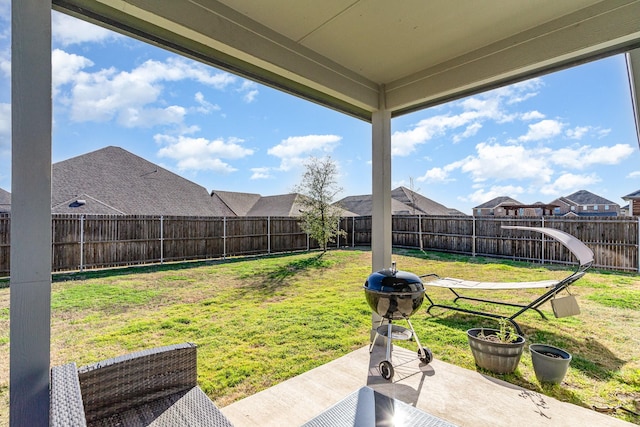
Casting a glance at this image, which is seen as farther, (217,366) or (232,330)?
(232,330)

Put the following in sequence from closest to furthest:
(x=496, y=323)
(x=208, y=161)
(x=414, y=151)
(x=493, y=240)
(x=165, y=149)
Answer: (x=496, y=323) < (x=493, y=240) < (x=414, y=151) < (x=165, y=149) < (x=208, y=161)

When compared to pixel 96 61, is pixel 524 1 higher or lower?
lower

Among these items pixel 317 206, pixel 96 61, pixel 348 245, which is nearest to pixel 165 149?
pixel 96 61

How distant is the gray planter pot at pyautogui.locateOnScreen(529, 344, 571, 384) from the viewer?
2449 millimetres

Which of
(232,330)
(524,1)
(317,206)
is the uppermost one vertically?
(524,1)

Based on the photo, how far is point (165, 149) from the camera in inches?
538

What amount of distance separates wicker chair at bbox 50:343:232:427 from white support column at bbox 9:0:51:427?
109mm

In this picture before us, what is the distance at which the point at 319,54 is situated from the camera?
2.41m

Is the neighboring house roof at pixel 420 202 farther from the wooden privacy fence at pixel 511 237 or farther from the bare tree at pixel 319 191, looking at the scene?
the bare tree at pixel 319 191

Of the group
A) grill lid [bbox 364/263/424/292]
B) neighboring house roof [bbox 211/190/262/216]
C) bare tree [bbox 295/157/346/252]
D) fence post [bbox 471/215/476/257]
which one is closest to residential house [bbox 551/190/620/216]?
fence post [bbox 471/215/476/257]

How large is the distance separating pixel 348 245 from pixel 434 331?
1012cm

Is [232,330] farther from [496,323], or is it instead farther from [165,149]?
[165,149]

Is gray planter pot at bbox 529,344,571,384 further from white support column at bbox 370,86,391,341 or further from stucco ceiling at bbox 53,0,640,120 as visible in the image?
stucco ceiling at bbox 53,0,640,120

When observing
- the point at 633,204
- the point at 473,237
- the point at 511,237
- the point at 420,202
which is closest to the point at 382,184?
the point at 511,237
